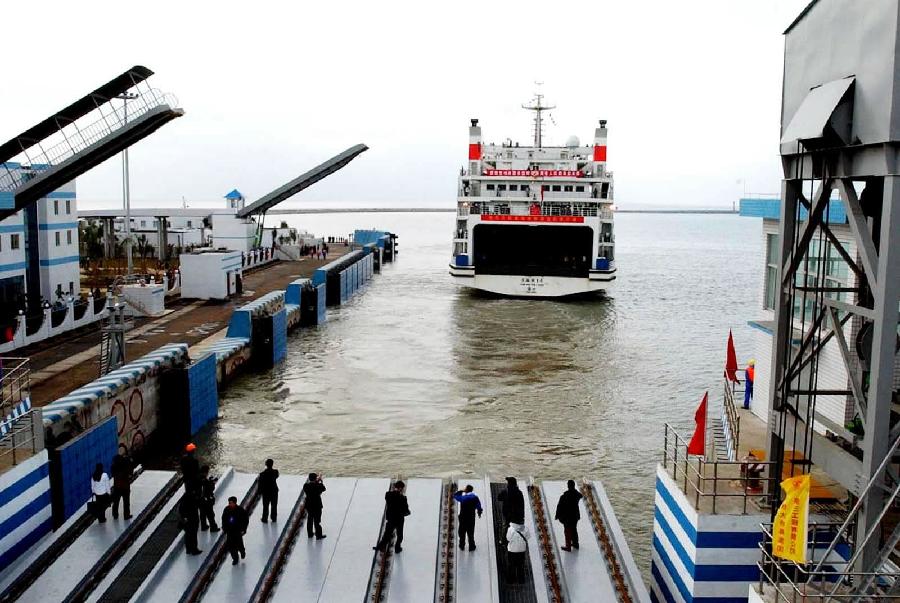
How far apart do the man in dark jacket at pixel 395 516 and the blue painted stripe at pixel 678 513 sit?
314 centimetres

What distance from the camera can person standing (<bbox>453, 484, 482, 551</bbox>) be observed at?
34.5 feet

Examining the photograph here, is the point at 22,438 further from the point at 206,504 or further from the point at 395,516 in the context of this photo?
the point at 395,516

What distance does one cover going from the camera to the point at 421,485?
13.4 meters

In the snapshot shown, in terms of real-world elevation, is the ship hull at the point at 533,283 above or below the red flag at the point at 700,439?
below

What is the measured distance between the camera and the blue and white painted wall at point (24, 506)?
10.0 m

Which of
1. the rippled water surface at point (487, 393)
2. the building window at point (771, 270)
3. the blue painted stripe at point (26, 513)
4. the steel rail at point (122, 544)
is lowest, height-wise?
the rippled water surface at point (487, 393)

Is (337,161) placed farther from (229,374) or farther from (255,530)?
(255,530)

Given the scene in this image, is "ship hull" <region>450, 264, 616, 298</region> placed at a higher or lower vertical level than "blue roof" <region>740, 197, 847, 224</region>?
lower

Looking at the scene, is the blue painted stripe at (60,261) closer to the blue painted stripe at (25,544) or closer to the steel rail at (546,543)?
the blue painted stripe at (25,544)

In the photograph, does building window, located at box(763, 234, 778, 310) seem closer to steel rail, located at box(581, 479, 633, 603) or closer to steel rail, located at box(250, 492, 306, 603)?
A: steel rail, located at box(581, 479, 633, 603)

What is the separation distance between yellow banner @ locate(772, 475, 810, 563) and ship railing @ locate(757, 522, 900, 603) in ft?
0.42

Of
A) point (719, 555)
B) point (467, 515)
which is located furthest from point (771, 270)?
point (467, 515)

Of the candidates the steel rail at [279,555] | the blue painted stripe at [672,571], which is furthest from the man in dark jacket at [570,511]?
the steel rail at [279,555]

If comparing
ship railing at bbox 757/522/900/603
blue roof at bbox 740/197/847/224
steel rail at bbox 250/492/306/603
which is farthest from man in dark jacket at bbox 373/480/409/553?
blue roof at bbox 740/197/847/224
